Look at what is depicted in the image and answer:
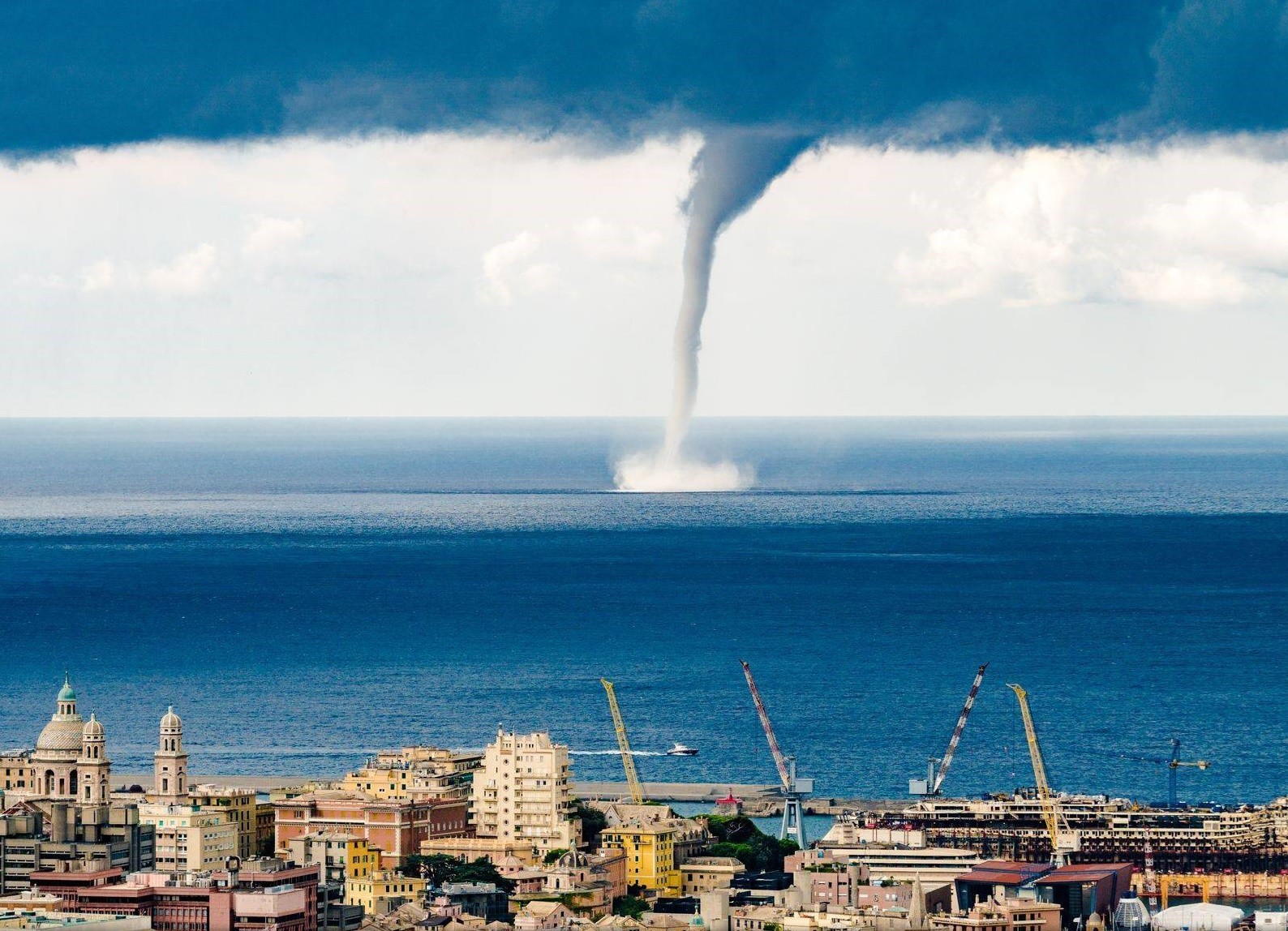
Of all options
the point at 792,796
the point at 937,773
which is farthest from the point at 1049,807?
the point at 937,773

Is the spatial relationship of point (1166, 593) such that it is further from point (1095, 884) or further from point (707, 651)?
point (1095, 884)

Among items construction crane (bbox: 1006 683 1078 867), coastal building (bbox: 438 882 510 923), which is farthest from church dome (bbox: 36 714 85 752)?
construction crane (bbox: 1006 683 1078 867)

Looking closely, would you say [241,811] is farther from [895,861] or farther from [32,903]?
[895,861]

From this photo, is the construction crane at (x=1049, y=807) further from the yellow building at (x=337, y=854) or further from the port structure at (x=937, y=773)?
the yellow building at (x=337, y=854)

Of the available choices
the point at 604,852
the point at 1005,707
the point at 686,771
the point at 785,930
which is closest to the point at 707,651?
the point at 1005,707

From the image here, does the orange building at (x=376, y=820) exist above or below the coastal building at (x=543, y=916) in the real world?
above

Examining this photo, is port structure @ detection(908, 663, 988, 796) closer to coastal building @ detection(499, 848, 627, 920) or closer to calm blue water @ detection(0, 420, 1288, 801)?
calm blue water @ detection(0, 420, 1288, 801)

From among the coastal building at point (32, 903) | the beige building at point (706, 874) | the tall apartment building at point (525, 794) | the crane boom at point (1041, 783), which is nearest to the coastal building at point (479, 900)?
the beige building at point (706, 874)
